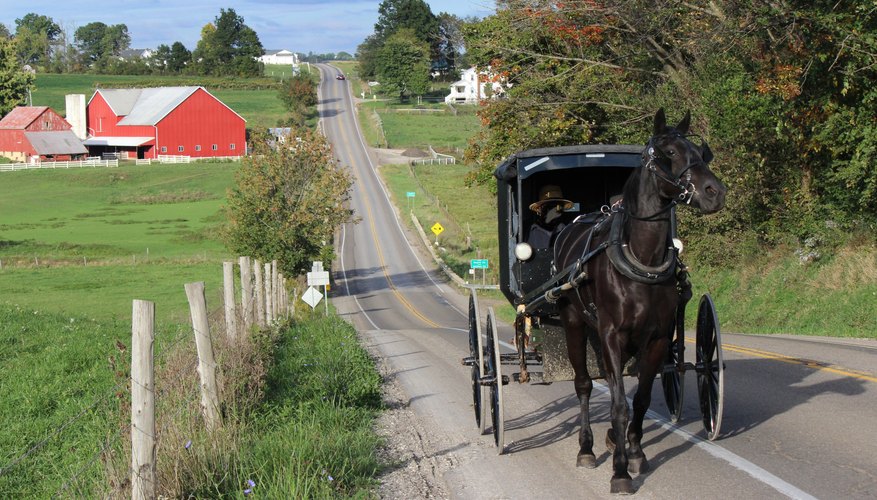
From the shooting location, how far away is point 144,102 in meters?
118

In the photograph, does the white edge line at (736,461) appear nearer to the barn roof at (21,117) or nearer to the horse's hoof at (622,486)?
the horse's hoof at (622,486)

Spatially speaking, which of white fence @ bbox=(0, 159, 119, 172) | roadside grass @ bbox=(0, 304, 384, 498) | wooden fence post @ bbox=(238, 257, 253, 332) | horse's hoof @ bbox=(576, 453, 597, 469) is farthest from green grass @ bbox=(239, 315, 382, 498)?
white fence @ bbox=(0, 159, 119, 172)

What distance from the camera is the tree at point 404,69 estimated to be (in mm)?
148250

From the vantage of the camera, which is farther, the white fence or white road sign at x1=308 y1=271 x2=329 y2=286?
the white fence

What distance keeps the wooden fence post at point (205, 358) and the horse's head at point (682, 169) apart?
417 centimetres

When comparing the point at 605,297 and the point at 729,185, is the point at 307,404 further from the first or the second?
the point at 729,185

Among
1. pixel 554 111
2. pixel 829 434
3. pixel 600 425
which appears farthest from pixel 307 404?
pixel 554 111

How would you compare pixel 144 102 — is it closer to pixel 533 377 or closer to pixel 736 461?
pixel 533 377

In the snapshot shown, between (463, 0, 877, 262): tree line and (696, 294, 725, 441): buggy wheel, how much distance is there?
1211 centimetres

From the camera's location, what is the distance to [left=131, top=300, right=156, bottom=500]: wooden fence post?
6562 mm

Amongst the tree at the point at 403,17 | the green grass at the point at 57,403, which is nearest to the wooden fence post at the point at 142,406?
the green grass at the point at 57,403

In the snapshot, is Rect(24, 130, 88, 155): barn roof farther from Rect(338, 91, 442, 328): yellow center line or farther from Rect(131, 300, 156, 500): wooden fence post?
Rect(131, 300, 156, 500): wooden fence post

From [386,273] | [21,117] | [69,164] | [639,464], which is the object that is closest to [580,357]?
[639,464]

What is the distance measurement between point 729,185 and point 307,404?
1979 cm
